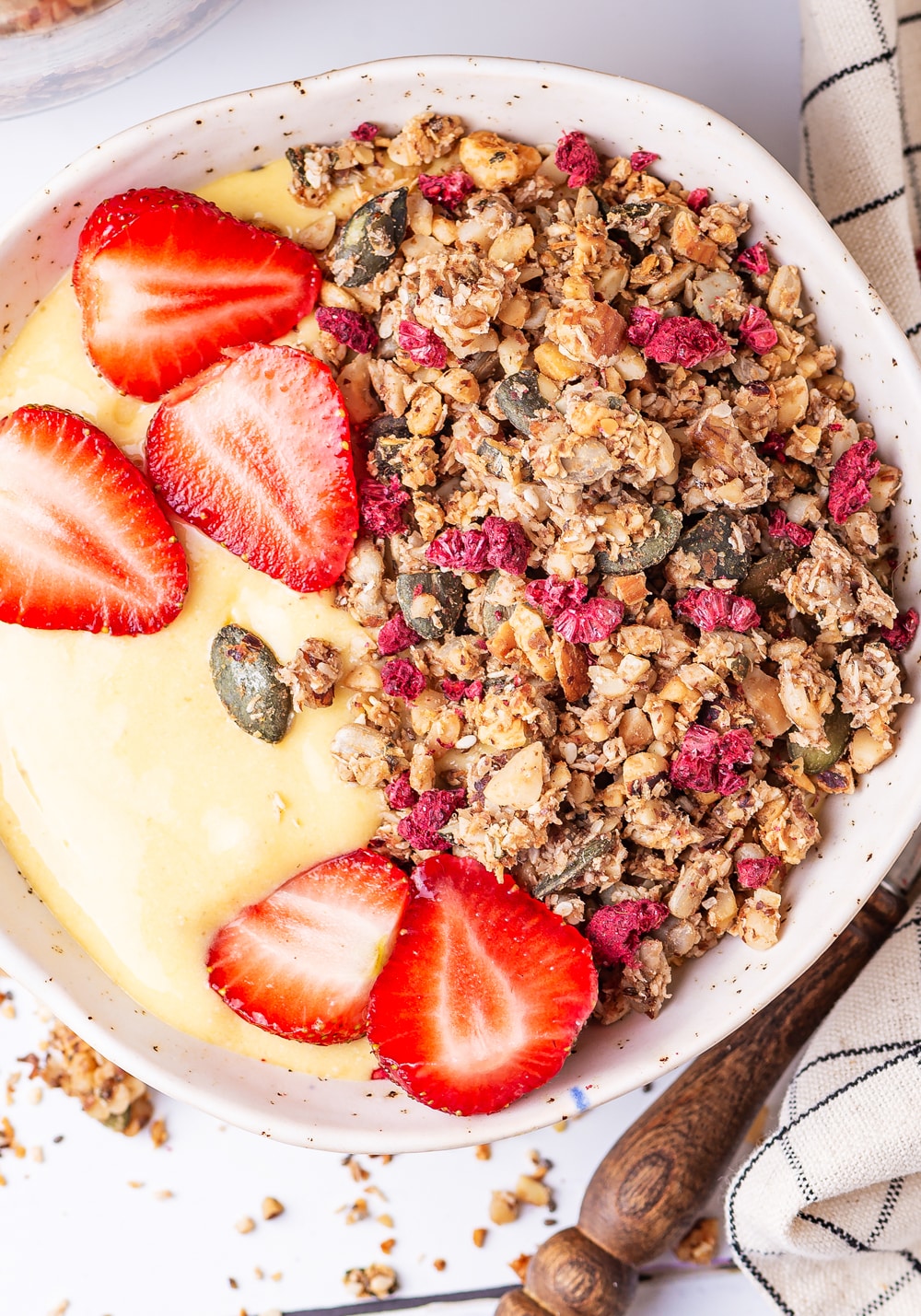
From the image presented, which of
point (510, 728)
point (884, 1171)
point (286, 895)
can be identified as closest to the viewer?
point (510, 728)

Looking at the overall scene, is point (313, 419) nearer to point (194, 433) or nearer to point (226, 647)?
point (194, 433)

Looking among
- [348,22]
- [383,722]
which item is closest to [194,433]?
[383,722]

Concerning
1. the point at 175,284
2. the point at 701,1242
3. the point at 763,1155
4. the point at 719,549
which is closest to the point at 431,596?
the point at 719,549

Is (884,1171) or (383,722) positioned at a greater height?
(383,722)

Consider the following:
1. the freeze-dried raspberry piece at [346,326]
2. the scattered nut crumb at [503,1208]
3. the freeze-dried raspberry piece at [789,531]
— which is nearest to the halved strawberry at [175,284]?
the freeze-dried raspberry piece at [346,326]

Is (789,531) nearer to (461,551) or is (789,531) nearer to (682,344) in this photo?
(682,344)

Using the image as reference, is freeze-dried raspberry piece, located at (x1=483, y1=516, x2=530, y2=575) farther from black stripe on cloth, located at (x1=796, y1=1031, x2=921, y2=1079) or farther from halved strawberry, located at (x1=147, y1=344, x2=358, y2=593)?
black stripe on cloth, located at (x1=796, y1=1031, x2=921, y2=1079)
